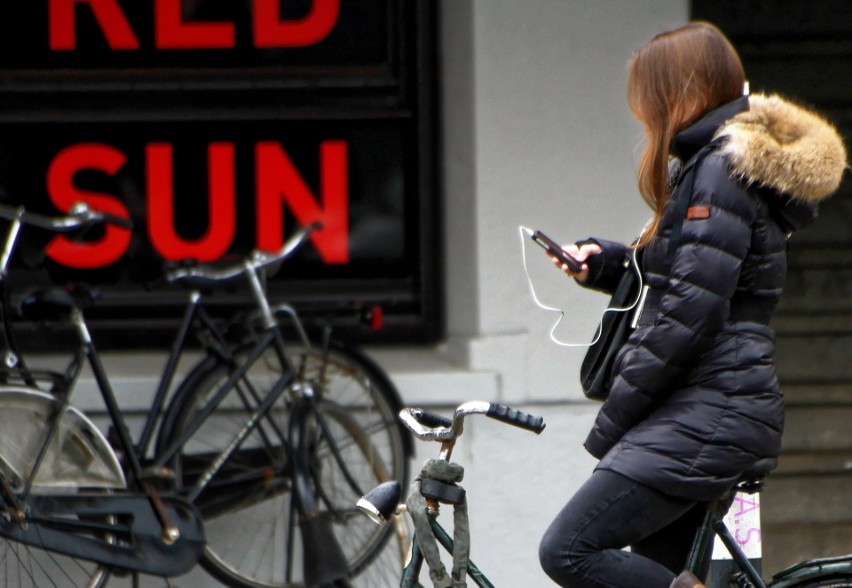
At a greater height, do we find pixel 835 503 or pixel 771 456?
pixel 771 456

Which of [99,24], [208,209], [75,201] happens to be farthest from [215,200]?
[99,24]

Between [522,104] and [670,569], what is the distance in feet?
7.55

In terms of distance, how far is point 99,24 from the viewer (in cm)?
553

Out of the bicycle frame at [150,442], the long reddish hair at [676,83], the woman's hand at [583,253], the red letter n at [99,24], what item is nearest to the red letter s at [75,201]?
the red letter n at [99,24]

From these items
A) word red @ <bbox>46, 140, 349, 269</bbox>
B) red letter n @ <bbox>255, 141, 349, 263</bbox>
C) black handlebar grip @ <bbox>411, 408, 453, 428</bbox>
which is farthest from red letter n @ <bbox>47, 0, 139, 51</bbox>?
black handlebar grip @ <bbox>411, 408, 453, 428</bbox>

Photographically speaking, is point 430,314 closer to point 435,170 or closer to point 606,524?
point 435,170

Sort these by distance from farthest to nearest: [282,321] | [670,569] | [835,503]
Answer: [835,503] < [282,321] < [670,569]

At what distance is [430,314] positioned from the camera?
18.4 feet

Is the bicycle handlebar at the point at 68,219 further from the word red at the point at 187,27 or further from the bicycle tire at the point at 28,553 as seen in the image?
the word red at the point at 187,27

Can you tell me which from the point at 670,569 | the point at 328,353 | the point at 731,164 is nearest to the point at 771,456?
the point at 670,569

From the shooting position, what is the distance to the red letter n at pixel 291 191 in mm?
5578

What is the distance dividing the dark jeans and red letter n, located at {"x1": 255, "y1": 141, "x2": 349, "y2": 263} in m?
2.49

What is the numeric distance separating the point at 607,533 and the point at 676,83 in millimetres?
1122

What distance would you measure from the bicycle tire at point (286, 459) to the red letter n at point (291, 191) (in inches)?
24.2
